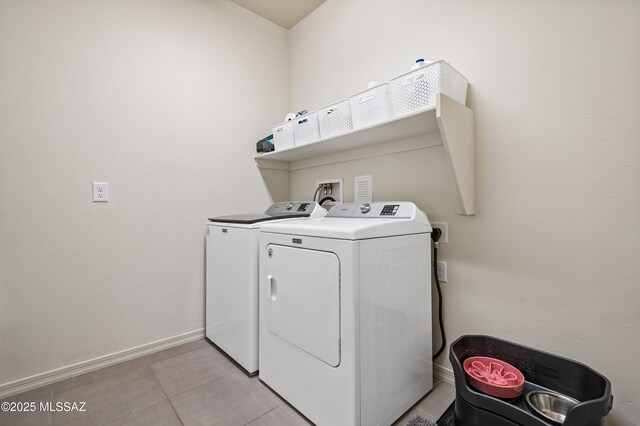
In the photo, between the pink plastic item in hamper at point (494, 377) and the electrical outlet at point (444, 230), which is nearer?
the pink plastic item in hamper at point (494, 377)

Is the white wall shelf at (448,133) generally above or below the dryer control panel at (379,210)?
above

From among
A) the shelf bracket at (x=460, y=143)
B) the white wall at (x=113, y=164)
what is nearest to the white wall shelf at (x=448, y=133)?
the shelf bracket at (x=460, y=143)

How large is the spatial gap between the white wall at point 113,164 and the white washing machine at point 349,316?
92cm

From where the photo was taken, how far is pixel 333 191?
224 cm

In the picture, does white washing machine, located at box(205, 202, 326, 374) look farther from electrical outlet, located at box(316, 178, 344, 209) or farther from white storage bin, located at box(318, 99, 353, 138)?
white storage bin, located at box(318, 99, 353, 138)

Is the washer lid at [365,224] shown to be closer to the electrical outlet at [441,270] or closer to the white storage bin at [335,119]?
the electrical outlet at [441,270]

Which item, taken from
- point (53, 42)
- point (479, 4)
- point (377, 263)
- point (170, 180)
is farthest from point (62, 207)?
point (479, 4)

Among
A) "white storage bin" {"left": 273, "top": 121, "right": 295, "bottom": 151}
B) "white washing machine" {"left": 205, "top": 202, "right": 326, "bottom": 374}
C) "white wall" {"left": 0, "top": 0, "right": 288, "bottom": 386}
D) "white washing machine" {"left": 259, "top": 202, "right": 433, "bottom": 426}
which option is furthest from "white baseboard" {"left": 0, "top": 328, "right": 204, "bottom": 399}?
"white storage bin" {"left": 273, "top": 121, "right": 295, "bottom": 151}

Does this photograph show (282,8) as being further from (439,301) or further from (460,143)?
(439,301)

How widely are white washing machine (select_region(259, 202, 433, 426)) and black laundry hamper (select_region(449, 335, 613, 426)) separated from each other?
0.81 feet

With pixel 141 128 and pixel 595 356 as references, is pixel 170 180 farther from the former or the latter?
pixel 595 356

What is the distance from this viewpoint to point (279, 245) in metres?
1.43

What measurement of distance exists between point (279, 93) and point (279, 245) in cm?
183

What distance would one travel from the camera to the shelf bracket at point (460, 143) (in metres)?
1.26
